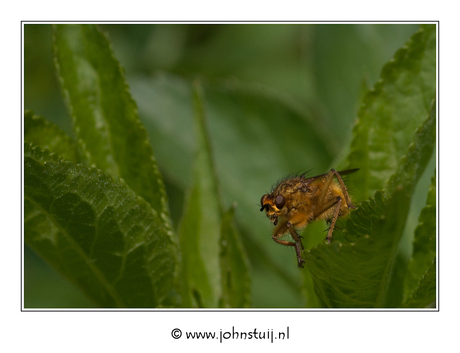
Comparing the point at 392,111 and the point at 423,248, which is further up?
the point at 392,111

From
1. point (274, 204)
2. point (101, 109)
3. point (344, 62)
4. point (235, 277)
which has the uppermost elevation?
point (344, 62)

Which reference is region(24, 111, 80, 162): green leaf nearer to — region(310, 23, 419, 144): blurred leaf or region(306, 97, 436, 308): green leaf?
region(306, 97, 436, 308): green leaf

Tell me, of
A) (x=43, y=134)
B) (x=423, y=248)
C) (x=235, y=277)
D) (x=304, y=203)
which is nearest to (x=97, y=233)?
(x=43, y=134)

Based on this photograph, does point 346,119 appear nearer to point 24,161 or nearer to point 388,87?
point 388,87

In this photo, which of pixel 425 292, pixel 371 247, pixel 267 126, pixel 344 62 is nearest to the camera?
pixel 371 247

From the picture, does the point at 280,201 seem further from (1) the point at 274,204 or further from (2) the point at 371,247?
(2) the point at 371,247

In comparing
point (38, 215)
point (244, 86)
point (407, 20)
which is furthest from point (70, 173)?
point (244, 86)

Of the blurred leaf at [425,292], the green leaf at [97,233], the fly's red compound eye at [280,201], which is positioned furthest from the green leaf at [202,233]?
the blurred leaf at [425,292]

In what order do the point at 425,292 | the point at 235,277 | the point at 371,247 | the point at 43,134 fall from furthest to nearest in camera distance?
the point at 235,277 < the point at 43,134 < the point at 425,292 < the point at 371,247
